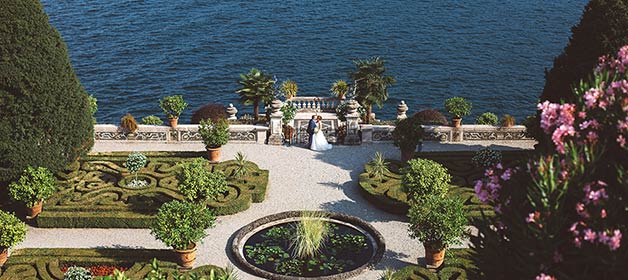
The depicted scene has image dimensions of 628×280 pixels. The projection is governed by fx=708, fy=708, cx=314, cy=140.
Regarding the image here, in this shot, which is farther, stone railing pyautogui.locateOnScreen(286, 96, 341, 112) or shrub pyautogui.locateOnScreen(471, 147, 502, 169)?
stone railing pyautogui.locateOnScreen(286, 96, 341, 112)

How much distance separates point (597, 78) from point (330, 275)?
46.0ft

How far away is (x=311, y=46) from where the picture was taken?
2803 inches

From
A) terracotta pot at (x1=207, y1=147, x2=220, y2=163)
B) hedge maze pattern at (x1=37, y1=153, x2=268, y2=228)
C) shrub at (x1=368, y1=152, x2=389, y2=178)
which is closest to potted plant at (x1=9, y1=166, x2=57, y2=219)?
hedge maze pattern at (x1=37, y1=153, x2=268, y2=228)

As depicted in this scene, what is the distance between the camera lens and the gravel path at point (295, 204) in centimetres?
2720

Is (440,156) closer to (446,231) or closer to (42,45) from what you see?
(446,231)

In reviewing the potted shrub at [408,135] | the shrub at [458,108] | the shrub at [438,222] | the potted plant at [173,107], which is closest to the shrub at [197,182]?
the shrub at [438,222]

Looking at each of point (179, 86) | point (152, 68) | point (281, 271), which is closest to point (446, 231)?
point (281, 271)

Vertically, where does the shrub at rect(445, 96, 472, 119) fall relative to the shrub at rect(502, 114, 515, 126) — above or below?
above

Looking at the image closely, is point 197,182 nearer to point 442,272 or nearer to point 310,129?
point 310,129

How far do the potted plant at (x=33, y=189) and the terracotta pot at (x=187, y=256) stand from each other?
278 inches

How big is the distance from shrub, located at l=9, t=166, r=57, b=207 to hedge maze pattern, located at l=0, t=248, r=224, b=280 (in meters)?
2.91

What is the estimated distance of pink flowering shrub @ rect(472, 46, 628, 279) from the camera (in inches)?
489

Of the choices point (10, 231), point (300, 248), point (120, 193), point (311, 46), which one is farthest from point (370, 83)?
point (311, 46)

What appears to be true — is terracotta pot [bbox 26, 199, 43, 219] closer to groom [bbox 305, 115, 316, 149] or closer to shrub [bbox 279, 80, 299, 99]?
groom [bbox 305, 115, 316, 149]
